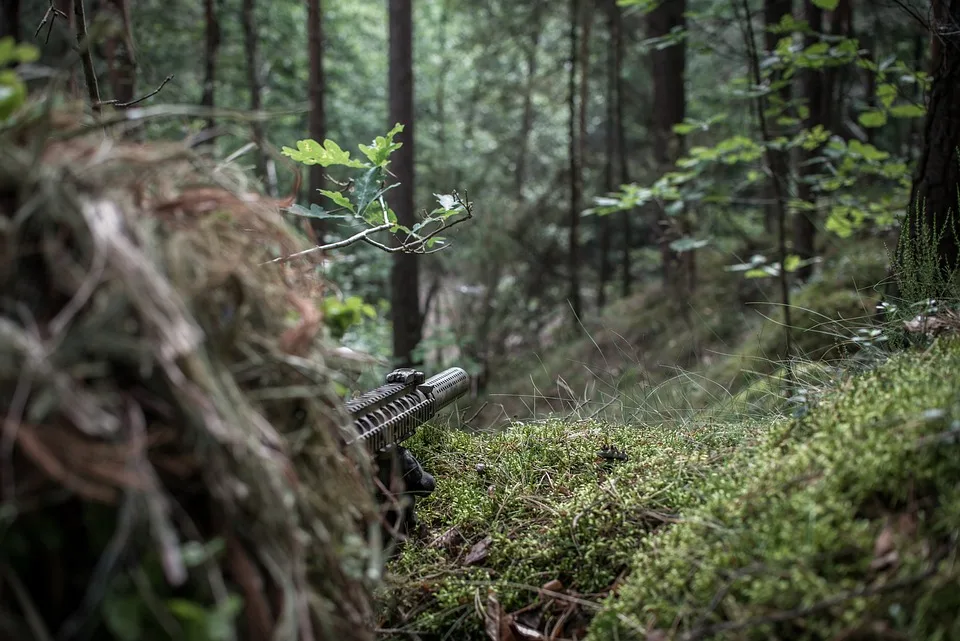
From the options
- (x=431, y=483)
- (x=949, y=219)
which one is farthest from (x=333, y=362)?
(x=949, y=219)

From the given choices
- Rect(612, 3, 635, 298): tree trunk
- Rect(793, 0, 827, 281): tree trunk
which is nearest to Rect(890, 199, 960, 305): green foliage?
Rect(793, 0, 827, 281): tree trunk

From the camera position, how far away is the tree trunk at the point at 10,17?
2568 millimetres

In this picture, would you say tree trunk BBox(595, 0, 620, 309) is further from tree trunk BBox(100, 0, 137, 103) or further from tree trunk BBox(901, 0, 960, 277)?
tree trunk BBox(901, 0, 960, 277)

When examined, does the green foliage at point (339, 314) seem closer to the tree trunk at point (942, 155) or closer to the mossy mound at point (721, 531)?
the mossy mound at point (721, 531)

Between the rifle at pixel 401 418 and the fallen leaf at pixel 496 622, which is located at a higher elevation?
the rifle at pixel 401 418

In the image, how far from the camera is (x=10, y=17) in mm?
2584

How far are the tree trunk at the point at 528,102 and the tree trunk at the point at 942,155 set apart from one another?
9.21 m

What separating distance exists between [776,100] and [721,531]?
4229 mm

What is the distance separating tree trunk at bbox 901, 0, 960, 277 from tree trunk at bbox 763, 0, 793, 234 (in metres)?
1.83

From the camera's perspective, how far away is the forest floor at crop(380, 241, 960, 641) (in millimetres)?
1141

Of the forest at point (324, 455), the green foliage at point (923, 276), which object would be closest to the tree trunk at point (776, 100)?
the forest at point (324, 455)

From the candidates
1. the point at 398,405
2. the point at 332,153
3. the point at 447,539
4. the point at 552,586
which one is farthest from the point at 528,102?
the point at 552,586

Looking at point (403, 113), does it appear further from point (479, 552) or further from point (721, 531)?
point (721, 531)

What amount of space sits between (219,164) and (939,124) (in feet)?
8.57
